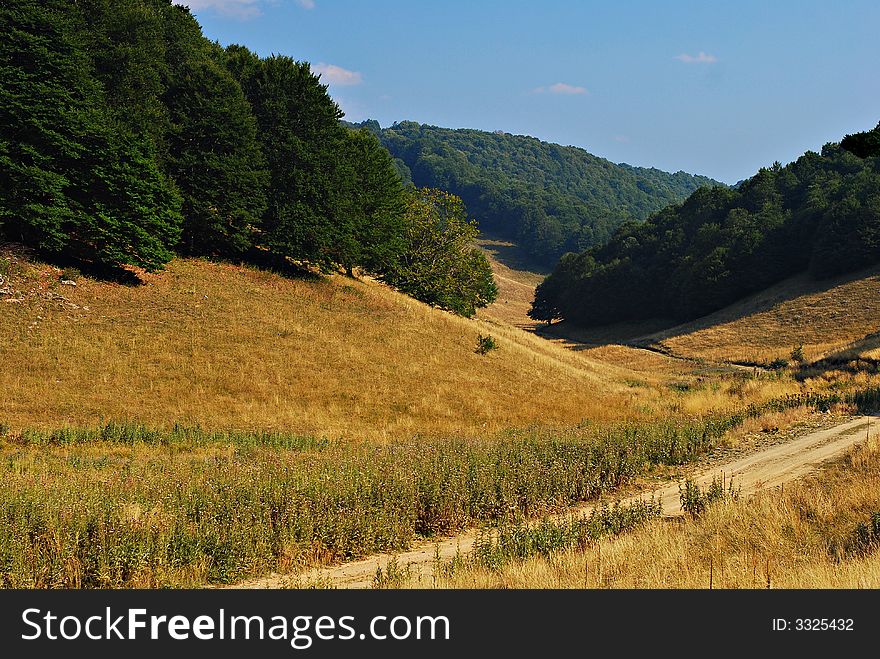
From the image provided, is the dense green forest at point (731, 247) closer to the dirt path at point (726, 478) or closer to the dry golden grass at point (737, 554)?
the dirt path at point (726, 478)

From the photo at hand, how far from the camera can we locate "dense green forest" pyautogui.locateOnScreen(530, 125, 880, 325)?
79.6m

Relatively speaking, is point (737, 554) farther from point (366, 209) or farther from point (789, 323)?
point (789, 323)

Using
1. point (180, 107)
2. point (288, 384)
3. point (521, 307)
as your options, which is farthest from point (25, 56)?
point (521, 307)

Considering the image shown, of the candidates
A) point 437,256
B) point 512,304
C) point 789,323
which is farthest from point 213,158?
point 512,304

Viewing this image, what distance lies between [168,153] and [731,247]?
81385 millimetres

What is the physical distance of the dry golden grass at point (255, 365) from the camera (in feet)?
78.4

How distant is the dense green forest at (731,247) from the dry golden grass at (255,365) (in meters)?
57.3

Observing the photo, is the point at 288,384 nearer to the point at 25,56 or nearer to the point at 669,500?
the point at 669,500

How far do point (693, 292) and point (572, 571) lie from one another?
93409 mm

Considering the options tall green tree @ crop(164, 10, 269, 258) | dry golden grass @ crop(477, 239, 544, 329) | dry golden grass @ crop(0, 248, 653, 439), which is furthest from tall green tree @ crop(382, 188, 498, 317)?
dry golden grass @ crop(477, 239, 544, 329)

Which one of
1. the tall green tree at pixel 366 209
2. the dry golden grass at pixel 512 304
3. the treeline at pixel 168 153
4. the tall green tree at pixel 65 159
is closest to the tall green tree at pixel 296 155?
the treeline at pixel 168 153

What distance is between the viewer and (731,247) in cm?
9294
